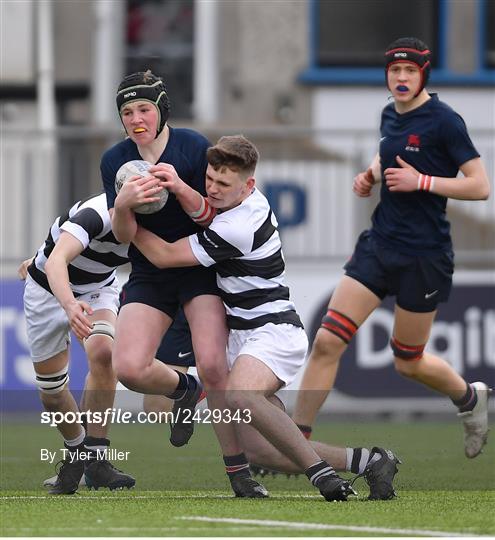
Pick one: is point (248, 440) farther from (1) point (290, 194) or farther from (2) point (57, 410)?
(1) point (290, 194)

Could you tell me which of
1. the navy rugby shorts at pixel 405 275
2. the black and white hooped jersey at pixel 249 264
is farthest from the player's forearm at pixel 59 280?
the navy rugby shorts at pixel 405 275

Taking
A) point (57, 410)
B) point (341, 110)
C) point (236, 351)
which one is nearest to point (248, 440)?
point (236, 351)

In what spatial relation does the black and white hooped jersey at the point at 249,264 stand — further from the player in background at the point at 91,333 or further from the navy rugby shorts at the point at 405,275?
the navy rugby shorts at the point at 405,275

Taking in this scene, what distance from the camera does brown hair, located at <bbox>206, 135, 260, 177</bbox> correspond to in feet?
25.1

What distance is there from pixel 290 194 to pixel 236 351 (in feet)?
22.4

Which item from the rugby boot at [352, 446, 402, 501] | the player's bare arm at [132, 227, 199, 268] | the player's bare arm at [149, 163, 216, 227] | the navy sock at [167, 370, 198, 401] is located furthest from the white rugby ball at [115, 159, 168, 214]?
the rugby boot at [352, 446, 402, 501]

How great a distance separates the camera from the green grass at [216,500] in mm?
6605

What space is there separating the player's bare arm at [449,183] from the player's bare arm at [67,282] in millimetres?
1842

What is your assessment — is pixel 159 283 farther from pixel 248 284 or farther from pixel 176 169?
pixel 176 169

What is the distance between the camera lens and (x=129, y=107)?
7789mm

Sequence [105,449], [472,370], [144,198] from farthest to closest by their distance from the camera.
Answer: [472,370] → [105,449] → [144,198]

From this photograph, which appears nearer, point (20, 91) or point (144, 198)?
point (144, 198)

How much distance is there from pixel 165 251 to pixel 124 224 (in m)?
0.23

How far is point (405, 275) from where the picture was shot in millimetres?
9086
